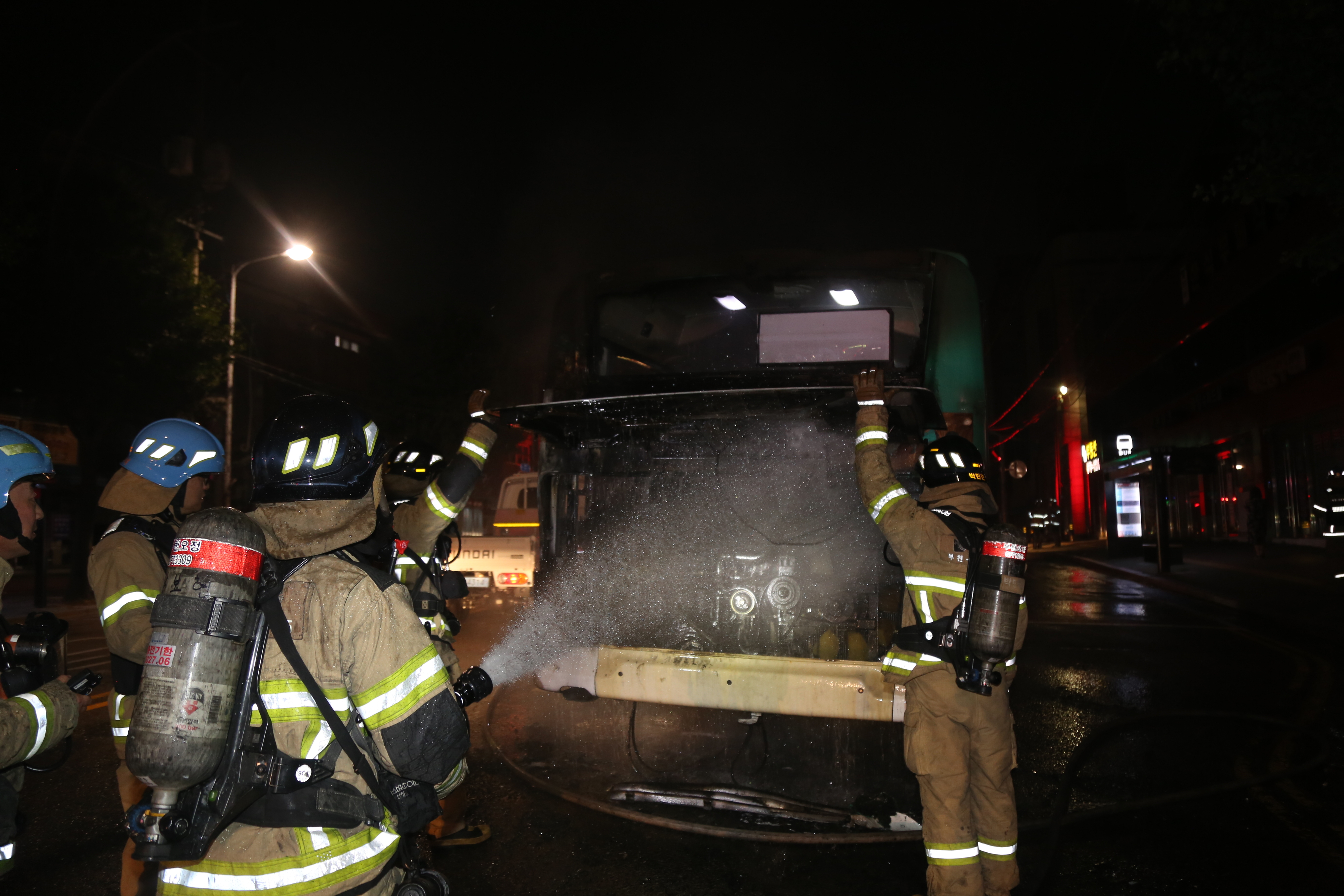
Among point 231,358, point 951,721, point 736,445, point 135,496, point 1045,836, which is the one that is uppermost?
point 231,358

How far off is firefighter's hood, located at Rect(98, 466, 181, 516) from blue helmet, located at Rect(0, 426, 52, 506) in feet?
0.82

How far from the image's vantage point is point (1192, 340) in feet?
82.1

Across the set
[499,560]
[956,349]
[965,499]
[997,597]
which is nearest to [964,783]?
[997,597]

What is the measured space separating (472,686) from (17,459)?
5.39 ft

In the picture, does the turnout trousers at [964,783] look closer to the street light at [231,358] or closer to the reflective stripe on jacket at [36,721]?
the reflective stripe on jacket at [36,721]

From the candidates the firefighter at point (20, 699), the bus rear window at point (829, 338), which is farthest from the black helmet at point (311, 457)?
the bus rear window at point (829, 338)

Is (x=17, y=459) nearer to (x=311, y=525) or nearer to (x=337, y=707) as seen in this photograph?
(x=311, y=525)

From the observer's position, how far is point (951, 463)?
3527 millimetres

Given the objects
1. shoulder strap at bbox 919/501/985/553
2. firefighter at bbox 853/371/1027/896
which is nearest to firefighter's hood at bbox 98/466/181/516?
firefighter at bbox 853/371/1027/896

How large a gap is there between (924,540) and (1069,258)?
127ft

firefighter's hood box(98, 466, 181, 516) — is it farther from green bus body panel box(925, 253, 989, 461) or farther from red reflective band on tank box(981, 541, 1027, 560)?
green bus body panel box(925, 253, 989, 461)

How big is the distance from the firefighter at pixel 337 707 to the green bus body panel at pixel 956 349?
4421mm

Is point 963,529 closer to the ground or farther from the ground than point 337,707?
farther from the ground

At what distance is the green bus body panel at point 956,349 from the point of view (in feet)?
18.2
